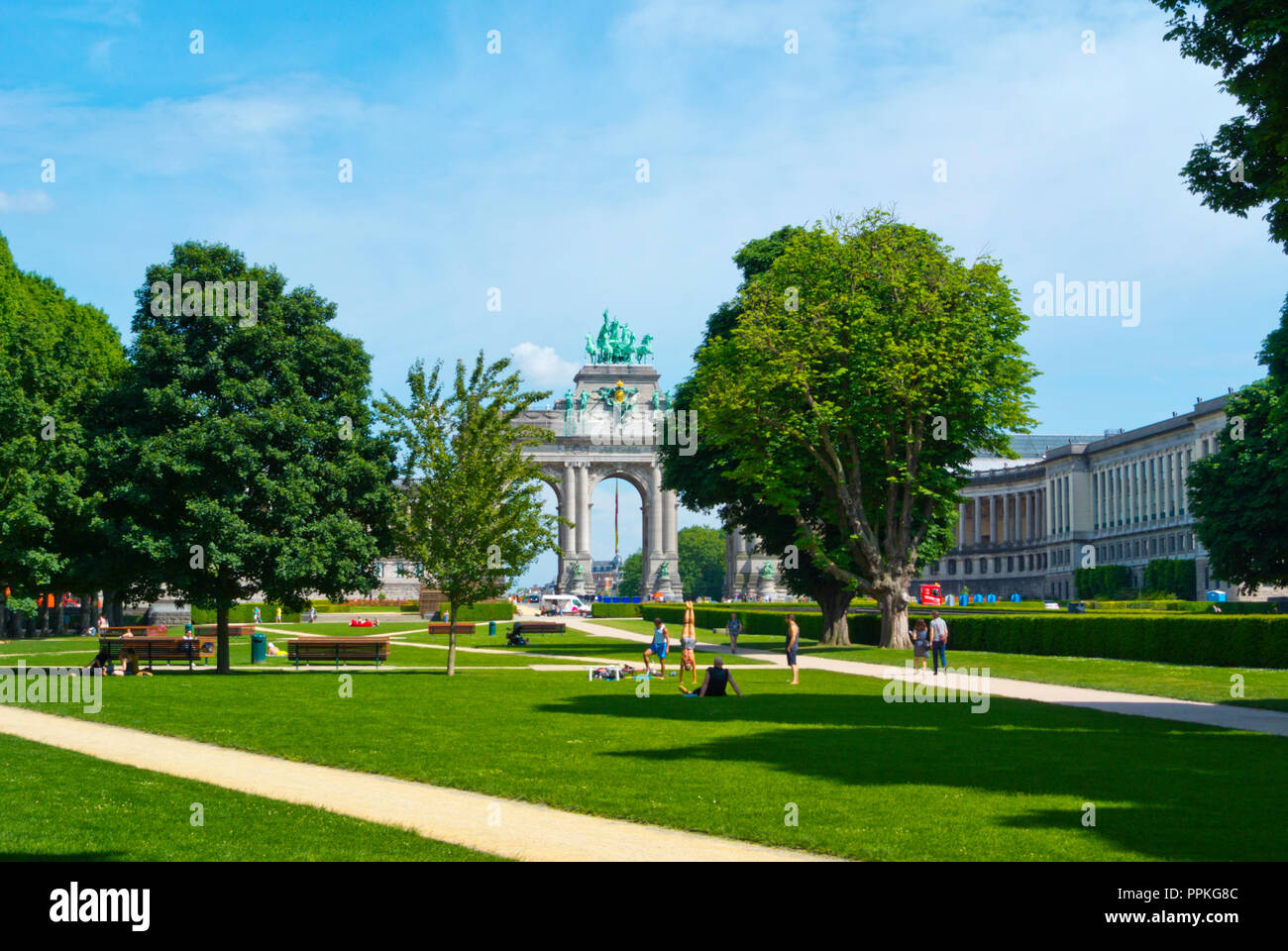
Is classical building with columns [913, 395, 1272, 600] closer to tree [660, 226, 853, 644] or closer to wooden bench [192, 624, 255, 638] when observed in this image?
tree [660, 226, 853, 644]

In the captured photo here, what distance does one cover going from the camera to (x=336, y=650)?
38625 mm

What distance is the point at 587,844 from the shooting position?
37.8ft

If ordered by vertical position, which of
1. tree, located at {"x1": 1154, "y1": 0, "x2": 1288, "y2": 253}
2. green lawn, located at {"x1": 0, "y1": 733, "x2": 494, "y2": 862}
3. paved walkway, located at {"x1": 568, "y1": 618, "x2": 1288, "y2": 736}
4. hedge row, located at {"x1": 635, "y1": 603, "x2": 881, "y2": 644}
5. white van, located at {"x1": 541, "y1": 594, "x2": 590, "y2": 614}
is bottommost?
white van, located at {"x1": 541, "y1": 594, "x2": 590, "y2": 614}

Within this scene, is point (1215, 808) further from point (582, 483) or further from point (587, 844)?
point (582, 483)

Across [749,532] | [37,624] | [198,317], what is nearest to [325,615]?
[37,624]

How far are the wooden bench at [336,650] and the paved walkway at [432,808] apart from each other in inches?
697

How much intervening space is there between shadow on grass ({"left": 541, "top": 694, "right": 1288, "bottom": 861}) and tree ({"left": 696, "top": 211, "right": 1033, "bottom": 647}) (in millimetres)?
21394

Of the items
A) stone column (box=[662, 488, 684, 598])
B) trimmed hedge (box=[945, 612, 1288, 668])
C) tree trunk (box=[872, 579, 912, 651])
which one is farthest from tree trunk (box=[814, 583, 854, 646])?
stone column (box=[662, 488, 684, 598])

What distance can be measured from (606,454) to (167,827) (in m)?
152

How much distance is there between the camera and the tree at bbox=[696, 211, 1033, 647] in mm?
46312

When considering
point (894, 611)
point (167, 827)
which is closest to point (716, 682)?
point (167, 827)

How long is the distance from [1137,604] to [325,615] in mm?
56760

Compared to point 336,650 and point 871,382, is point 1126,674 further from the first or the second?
point 336,650

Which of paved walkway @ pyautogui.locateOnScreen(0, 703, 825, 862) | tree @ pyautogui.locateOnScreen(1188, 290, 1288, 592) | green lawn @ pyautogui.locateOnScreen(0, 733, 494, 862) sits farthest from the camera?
tree @ pyautogui.locateOnScreen(1188, 290, 1288, 592)
